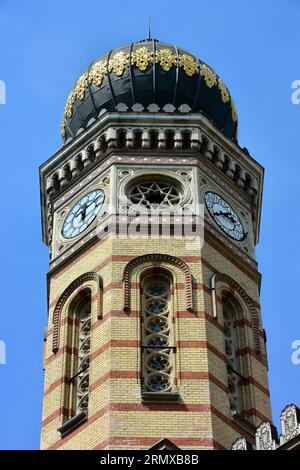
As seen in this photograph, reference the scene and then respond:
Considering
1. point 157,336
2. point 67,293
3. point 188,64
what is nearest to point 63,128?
point 188,64

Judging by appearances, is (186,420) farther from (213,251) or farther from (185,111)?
(185,111)

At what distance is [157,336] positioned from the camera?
29734mm

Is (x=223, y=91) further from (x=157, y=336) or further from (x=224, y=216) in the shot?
(x=157, y=336)

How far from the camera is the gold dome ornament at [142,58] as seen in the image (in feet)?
113

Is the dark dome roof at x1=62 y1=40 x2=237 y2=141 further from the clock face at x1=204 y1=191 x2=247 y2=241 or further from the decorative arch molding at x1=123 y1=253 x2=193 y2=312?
the decorative arch molding at x1=123 y1=253 x2=193 y2=312

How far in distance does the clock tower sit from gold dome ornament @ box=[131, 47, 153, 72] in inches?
1.3

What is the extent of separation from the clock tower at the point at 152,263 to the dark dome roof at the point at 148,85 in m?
0.03

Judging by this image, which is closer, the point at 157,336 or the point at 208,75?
the point at 157,336

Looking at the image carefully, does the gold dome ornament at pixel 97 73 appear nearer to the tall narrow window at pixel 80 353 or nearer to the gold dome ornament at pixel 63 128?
the gold dome ornament at pixel 63 128

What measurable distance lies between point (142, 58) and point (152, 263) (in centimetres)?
602

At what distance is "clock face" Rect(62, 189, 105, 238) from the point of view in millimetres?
32406

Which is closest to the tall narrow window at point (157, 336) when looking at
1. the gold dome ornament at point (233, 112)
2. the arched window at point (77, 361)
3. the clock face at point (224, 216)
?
the arched window at point (77, 361)

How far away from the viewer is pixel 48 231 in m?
34.7

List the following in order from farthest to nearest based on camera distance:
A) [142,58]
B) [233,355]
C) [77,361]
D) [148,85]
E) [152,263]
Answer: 1. [142,58]
2. [148,85]
3. [152,263]
4. [233,355]
5. [77,361]
